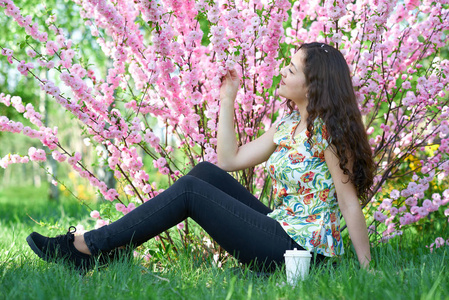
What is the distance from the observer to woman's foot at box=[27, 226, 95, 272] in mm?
2102

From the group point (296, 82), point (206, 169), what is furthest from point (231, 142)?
point (296, 82)

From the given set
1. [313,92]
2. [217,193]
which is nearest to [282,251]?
[217,193]

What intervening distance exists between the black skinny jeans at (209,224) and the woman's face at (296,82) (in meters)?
0.62

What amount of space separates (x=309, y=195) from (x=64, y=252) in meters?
1.21

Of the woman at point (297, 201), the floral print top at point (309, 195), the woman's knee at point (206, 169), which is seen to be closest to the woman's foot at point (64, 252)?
the woman at point (297, 201)

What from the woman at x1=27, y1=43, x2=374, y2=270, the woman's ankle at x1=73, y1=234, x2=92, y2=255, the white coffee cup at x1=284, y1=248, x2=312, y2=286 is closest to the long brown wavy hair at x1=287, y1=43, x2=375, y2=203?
the woman at x1=27, y1=43, x2=374, y2=270

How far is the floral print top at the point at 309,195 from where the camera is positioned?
2055mm

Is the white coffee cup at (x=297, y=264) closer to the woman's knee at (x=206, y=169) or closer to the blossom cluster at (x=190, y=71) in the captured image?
the woman's knee at (x=206, y=169)

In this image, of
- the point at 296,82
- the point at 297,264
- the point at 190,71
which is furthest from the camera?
the point at 190,71

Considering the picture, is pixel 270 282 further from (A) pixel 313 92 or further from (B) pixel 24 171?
(B) pixel 24 171

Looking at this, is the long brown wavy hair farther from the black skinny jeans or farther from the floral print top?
the black skinny jeans

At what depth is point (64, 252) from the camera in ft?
6.93

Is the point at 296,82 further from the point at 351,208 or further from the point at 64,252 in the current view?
the point at 64,252

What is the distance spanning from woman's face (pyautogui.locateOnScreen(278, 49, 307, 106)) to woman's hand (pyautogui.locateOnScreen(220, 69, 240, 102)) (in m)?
0.26
